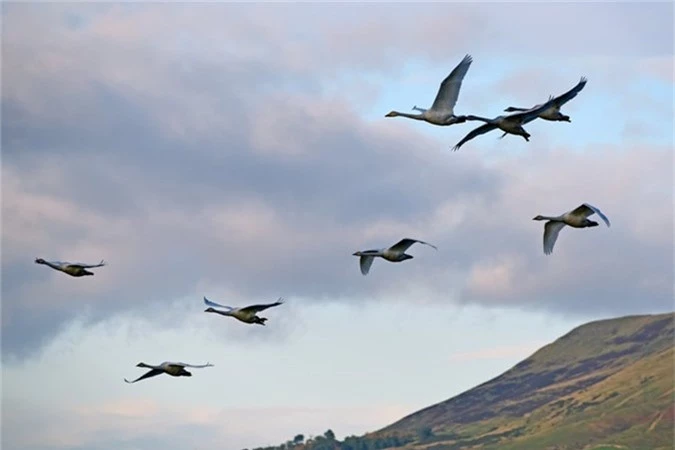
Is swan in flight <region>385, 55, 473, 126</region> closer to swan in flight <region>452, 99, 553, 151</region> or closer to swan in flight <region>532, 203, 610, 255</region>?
swan in flight <region>452, 99, 553, 151</region>

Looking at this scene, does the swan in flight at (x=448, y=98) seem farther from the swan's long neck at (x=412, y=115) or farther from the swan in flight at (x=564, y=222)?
the swan in flight at (x=564, y=222)

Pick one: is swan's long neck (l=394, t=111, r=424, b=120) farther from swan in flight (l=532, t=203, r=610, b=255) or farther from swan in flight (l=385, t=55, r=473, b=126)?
swan in flight (l=532, t=203, r=610, b=255)

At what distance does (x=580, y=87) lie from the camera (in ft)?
208

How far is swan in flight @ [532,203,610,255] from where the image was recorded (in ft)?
245

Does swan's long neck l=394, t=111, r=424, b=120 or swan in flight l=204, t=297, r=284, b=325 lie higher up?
swan's long neck l=394, t=111, r=424, b=120

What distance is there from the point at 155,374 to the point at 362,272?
1749cm

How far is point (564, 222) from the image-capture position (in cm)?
7750

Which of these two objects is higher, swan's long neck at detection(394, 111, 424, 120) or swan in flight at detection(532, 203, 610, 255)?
swan's long neck at detection(394, 111, 424, 120)

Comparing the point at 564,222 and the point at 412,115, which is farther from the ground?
the point at 412,115

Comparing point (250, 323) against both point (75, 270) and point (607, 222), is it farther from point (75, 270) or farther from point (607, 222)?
point (607, 222)

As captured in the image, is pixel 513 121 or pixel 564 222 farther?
pixel 564 222

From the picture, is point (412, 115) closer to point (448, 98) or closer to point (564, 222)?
point (448, 98)

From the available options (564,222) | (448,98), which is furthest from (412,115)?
(564,222)

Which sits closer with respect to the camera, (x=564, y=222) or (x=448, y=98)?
(x=448, y=98)
